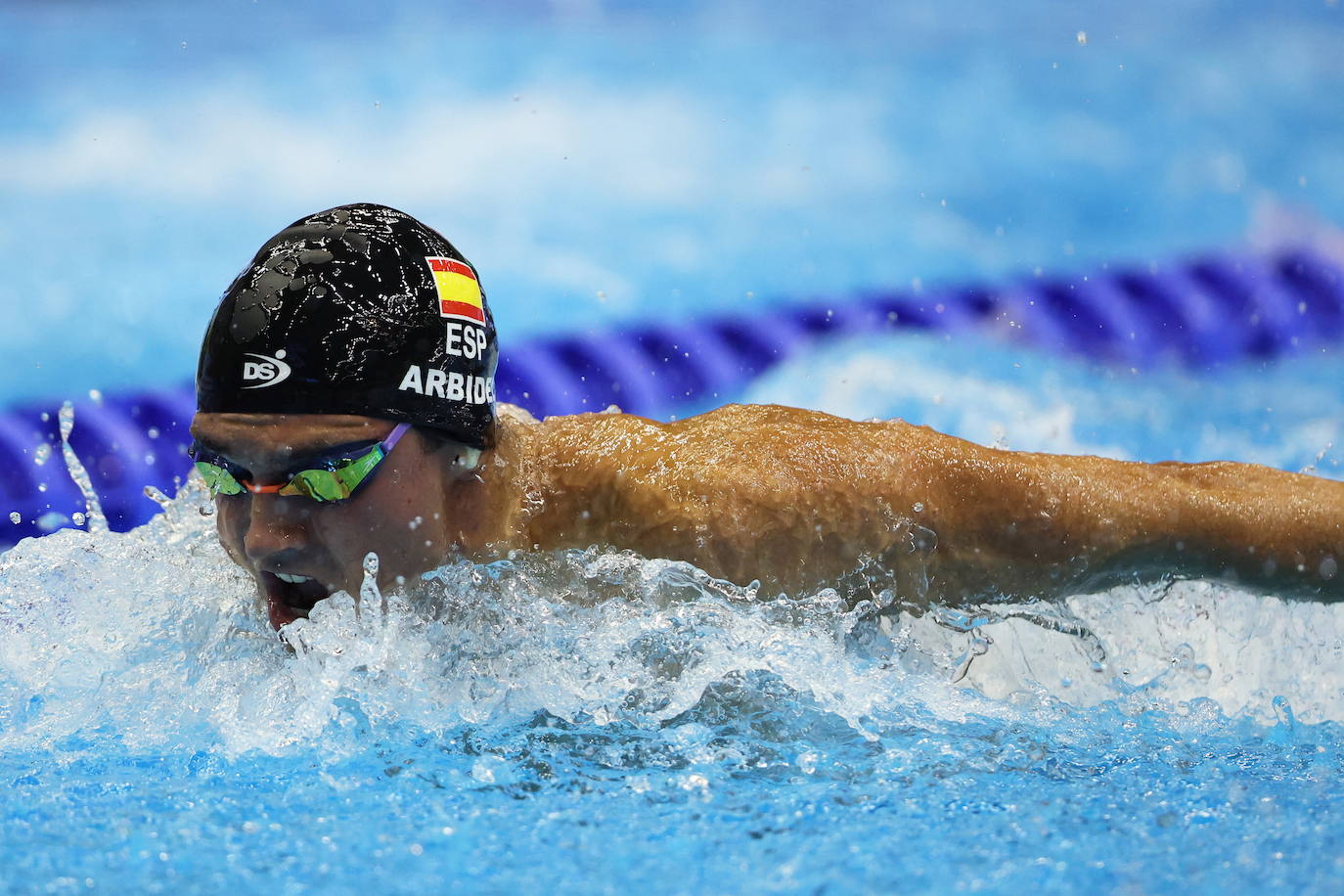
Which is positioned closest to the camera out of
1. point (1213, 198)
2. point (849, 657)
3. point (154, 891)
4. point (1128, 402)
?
point (154, 891)

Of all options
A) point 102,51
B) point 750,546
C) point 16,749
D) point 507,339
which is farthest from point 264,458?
point 102,51

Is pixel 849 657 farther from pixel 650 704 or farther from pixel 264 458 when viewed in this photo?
pixel 264 458

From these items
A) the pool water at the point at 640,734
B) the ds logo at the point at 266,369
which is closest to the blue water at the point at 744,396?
the pool water at the point at 640,734

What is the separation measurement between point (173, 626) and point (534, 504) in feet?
2.14

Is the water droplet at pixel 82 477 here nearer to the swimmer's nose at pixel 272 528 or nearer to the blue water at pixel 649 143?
the swimmer's nose at pixel 272 528

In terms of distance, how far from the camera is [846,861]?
142cm

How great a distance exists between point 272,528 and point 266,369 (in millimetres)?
228

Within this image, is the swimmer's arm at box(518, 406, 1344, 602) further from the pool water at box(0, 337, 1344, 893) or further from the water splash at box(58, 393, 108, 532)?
the water splash at box(58, 393, 108, 532)

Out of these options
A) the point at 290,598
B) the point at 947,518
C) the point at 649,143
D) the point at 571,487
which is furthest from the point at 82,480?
the point at 649,143

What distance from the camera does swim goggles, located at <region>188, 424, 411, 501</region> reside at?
1.85 m

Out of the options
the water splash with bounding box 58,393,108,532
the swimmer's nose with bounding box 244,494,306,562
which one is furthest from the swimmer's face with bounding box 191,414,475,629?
the water splash with bounding box 58,393,108,532

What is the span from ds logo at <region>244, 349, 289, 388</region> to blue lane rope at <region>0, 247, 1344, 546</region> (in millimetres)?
2218

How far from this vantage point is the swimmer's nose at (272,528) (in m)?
1.84

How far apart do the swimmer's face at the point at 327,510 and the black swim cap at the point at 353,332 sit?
3 cm
